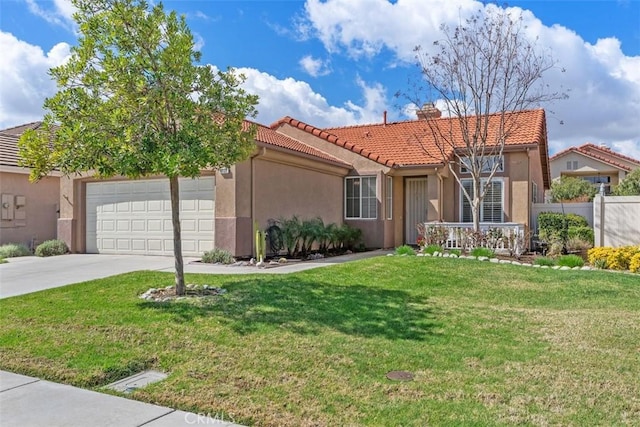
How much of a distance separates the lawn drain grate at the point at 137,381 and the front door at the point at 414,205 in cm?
1516

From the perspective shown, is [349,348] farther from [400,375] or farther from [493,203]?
[493,203]

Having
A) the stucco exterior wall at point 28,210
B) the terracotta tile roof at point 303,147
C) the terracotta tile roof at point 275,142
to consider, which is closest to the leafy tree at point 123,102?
the terracotta tile roof at point 275,142

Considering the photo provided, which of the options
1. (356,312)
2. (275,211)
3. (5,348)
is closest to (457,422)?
(356,312)

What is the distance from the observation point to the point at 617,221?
14.7 meters

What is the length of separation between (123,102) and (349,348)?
5.06 meters

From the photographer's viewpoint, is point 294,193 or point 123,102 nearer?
point 123,102

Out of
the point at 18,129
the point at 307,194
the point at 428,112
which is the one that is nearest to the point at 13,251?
the point at 307,194

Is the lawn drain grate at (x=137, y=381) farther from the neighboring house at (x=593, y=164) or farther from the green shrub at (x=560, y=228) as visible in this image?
the neighboring house at (x=593, y=164)

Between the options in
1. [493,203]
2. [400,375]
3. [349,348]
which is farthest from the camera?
[493,203]

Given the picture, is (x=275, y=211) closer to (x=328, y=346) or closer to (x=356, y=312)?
(x=356, y=312)

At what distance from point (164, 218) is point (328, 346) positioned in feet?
31.9

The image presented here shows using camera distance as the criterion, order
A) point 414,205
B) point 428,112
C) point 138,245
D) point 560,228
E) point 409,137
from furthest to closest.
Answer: point 409,137
point 414,205
point 428,112
point 560,228
point 138,245

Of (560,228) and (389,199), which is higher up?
(389,199)

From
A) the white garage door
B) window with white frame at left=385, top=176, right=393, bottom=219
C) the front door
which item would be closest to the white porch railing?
window with white frame at left=385, top=176, right=393, bottom=219
